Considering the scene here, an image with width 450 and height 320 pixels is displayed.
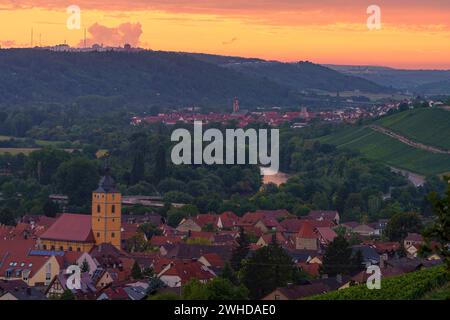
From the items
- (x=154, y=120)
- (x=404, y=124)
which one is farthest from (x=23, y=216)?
(x=154, y=120)

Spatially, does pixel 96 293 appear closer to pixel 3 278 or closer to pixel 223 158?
pixel 3 278

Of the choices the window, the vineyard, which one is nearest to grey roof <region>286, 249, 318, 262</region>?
the window

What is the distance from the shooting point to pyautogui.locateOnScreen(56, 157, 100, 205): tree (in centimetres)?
6898

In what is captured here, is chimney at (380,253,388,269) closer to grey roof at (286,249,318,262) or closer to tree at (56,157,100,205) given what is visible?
grey roof at (286,249,318,262)

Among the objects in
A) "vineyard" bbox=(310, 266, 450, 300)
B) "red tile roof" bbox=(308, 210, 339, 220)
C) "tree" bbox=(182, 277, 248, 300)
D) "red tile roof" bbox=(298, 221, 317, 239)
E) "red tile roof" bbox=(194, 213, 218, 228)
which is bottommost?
"red tile roof" bbox=(308, 210, 339, 220)

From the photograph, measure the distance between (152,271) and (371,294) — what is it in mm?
16565

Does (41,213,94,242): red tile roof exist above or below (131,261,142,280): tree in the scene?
below

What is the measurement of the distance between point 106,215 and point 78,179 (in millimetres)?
21825

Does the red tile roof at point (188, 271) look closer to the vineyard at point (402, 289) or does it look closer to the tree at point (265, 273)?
the tree at point (265, 273)

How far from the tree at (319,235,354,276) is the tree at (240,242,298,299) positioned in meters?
1.34

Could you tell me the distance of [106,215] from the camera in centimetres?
4866

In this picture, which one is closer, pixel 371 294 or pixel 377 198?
pixel 371 294

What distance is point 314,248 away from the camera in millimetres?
48906

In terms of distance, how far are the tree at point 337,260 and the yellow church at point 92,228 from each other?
11.2 m
